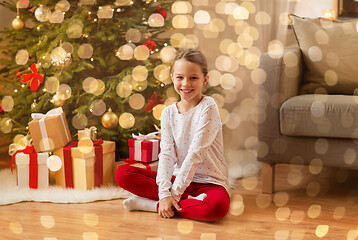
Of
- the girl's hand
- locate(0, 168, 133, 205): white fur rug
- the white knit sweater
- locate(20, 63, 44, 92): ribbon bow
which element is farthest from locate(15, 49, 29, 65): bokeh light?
the girl's hand

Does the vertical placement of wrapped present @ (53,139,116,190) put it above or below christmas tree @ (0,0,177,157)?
below

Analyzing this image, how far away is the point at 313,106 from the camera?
73.5 inches

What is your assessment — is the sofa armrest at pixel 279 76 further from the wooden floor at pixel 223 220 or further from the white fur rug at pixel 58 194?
the white fur rug at pixel 58 194

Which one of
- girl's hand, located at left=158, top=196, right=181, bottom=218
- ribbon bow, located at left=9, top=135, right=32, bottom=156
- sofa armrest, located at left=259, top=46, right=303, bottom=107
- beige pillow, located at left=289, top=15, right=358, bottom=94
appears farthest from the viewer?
beige pillow, located at left=289, top=15, right=358, bottom=94

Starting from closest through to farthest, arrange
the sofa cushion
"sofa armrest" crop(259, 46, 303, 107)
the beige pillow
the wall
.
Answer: the sofa cushion
"sofa armrest" crop(259, 46, 303, 107)
the beige pillow
the wall

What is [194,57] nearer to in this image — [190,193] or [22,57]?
[190,193]

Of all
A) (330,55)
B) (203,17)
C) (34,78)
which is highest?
(203,17)

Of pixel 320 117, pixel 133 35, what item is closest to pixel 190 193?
pixel 320 117

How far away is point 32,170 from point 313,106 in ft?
4.07

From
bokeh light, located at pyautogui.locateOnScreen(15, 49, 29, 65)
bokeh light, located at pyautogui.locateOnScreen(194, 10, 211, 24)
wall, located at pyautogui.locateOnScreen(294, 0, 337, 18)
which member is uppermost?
wall, located at pyautogui.locateOnScreen(294, 0, 337, 18)

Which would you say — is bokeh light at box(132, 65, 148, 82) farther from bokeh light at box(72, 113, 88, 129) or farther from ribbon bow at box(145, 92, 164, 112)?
bokeh light at box(72, 113, 88, 129)

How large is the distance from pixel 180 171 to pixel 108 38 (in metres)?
0.86

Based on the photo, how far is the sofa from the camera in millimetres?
1854

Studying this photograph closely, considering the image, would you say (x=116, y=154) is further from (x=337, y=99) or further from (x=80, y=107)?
(x=337, y=99)
